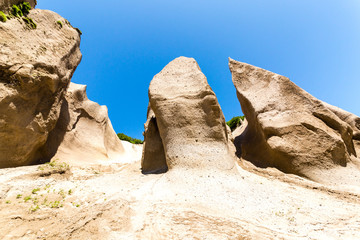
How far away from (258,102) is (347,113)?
5.80m

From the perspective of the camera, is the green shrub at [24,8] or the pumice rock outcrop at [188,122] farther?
the green shrub at [24,8]

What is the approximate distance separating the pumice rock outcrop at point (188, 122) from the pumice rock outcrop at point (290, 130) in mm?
2486

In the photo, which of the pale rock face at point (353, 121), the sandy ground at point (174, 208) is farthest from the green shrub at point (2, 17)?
the pale rock face at point (353, 121)

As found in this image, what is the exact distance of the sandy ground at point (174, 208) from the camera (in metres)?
3.25

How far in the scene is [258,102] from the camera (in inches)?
356

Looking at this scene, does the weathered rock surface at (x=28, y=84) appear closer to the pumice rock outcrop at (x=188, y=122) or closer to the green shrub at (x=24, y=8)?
the green shrub at (x=24, y=8)

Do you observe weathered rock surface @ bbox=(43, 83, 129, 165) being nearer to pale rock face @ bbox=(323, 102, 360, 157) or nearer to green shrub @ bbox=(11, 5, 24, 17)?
green shrub @ bbox=(11, 5, 24, 17)

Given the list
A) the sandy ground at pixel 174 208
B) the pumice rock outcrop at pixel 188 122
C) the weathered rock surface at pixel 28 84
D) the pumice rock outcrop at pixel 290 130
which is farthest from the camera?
the pumice rock outcrop at pixel 290 130

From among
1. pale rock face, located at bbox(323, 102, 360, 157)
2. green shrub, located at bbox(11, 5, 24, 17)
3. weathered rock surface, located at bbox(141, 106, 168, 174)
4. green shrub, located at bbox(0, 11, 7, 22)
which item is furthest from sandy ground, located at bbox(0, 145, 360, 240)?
pale rock face, located at bbox(323, 102, 360, 157)

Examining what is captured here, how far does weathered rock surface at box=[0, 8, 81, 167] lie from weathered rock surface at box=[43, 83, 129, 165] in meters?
1.27

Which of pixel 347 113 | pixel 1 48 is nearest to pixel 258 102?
pixel 347 113

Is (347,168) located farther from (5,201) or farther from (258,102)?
(5,201)

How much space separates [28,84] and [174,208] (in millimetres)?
6161

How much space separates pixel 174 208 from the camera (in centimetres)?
391
